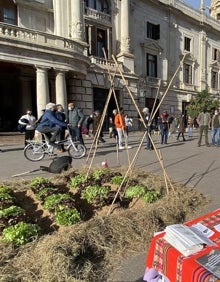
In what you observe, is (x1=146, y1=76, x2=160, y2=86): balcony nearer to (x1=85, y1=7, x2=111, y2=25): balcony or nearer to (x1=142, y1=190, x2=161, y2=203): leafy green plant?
(x1=85, y1=7, x2=111, y2=25): balcony

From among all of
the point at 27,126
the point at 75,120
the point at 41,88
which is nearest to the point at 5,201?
the point at 75,120

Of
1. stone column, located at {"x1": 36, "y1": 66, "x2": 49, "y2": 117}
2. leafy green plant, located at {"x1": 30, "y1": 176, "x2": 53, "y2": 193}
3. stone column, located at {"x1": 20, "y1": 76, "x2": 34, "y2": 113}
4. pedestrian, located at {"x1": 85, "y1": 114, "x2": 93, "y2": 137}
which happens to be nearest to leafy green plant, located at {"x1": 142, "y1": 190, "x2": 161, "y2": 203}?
leafy green plant, located at {"x1": 30, "y1": 176, "x2": 53, "y2": 193}

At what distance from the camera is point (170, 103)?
31.1 m

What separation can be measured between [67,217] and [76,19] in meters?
19.8

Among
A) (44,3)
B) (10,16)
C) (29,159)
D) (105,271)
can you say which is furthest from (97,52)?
(105,271)

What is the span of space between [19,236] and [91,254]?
2.63 ft

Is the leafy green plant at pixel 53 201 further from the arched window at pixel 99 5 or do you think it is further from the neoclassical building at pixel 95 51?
the arched window at pixel 99 5

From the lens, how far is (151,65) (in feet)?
96.9

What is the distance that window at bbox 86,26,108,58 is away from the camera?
23.0m

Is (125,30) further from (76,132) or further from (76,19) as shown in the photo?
(76,132)

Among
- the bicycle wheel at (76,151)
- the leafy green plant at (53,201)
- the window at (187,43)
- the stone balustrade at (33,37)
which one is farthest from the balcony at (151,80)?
the leafy green plant at (53,201)

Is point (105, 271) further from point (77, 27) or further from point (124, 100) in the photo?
point (124, 100)

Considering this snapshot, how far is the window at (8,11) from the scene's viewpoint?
19.4 metres

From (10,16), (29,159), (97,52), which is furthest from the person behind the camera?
(97,52)
